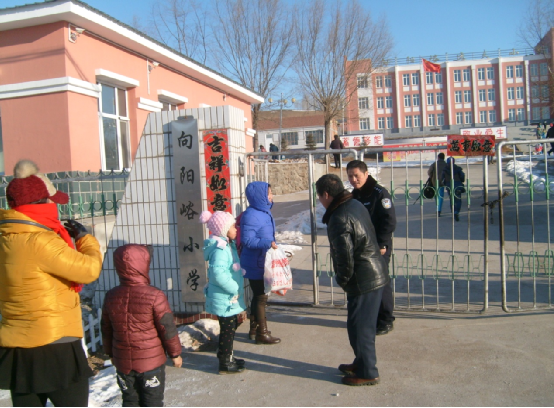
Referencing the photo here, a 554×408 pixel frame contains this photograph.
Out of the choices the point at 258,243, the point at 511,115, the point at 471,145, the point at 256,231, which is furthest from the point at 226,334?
the point at 511,115

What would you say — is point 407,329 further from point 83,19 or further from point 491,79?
point 491,79

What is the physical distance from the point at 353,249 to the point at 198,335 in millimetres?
2134

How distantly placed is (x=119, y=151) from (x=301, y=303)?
6.23m

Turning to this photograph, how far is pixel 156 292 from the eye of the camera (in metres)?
2.89

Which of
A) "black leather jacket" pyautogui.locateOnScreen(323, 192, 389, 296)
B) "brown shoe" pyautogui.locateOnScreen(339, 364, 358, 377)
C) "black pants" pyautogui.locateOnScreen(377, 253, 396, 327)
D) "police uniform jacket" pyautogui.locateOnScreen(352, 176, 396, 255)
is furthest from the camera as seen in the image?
"black pants" pyautogui.locateOnScreen(377, 253, 396, 327)

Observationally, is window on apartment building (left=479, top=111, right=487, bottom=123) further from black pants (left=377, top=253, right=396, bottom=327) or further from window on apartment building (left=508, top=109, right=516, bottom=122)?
black pants (left=377, top=253, right=396, bottom=327)

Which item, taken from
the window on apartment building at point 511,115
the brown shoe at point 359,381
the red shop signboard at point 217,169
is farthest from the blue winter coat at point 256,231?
the window on apartment building at point 511,115

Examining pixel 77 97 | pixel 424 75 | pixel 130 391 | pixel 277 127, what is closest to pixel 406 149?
pixel 130 391

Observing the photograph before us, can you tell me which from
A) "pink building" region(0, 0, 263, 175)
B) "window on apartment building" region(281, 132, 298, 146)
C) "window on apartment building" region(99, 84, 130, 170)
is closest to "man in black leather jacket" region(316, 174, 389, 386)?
"pink building" region(0, 0, 263, 175)

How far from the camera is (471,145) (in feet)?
17.1

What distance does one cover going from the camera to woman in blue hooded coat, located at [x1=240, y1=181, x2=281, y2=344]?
452 centimetres

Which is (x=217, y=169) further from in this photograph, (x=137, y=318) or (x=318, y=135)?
(x=318, y=135)

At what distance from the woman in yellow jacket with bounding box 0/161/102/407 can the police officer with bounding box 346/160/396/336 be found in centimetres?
289

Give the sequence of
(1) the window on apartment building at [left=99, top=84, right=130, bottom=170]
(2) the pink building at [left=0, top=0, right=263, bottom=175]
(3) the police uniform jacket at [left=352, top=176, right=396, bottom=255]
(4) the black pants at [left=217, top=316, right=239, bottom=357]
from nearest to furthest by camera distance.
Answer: (4) the black pants at [left=217, top=316, right=239, bottom=357]
(3) the police uniform jacket at [left=352, top=176, right=396, bottom=255]
(2) the pink building at [left=0, top=0, right=263, bottom=175]
(1) the window on apartment building at [left=99, top=84, right=130, bottom=170]
